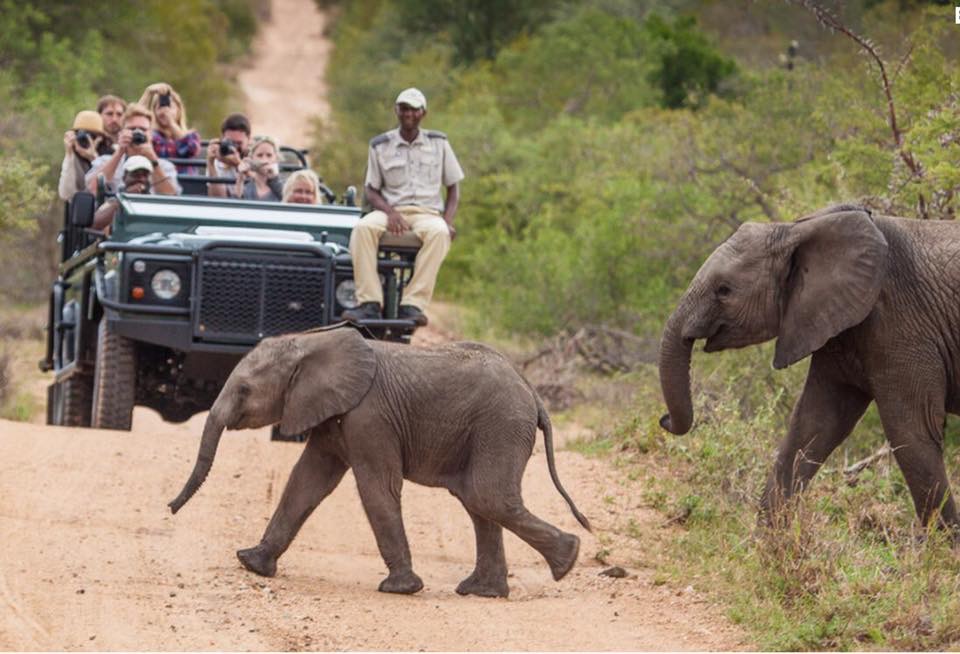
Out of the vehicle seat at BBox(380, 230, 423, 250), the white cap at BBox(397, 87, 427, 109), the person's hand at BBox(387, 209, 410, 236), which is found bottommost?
the vehicle seat at BBox(380, 230, 423, 250)

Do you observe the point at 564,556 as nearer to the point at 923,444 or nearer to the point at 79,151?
the point at 923,444

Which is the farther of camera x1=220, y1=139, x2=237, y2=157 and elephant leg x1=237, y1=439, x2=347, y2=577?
camera x1=220, y1=139, x2=237, y2=157

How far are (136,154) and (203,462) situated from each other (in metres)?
5.24

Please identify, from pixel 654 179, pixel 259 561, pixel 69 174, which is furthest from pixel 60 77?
pixel 259 561

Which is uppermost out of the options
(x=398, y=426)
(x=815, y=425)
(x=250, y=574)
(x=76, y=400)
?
(x=815, y=425)

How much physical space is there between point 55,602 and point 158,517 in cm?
216

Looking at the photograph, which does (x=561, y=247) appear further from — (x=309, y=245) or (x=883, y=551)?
(x=883, y=551)

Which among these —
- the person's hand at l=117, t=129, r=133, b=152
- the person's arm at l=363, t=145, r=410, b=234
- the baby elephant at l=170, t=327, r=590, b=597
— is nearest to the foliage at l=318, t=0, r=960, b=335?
the person's arm at l=363, t=145, r=410, b=234

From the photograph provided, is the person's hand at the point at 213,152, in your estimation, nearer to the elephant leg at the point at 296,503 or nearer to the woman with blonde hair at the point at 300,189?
the woman with blonde hair at the point at 300,189

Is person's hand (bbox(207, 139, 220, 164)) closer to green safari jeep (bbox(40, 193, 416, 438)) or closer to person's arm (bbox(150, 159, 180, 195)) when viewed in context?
person's arm (bbox(150, 159, 180, 195))

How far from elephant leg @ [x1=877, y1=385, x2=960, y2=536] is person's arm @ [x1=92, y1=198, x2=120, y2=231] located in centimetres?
606

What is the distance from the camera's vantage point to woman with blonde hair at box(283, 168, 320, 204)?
1224 centimetres

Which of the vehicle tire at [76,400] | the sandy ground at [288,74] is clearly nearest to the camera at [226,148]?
the vehicle tire at [76,400]

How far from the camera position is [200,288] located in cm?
1102
